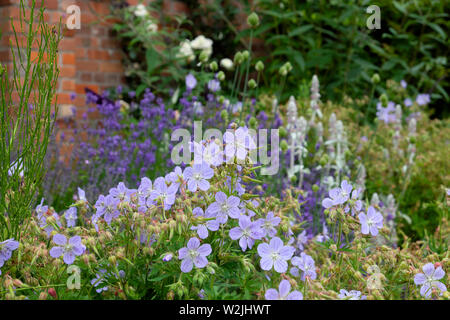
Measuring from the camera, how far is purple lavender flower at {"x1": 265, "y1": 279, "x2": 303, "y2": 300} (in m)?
0.96

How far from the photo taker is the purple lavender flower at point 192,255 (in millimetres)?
1021

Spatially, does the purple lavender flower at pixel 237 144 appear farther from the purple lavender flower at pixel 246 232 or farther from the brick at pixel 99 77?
the brick at pixel 99 77

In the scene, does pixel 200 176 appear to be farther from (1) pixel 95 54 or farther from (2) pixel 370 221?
(1) pixel 95 54

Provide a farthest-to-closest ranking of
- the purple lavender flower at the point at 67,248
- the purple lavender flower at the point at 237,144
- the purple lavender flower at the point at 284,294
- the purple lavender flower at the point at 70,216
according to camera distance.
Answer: the purple lavender flower at the point at 70,216 → the purple lavender flower at the point at 237,144 → the purple lavender flower at the point at 67,248 → the purple lavender flower at the point at 284,294

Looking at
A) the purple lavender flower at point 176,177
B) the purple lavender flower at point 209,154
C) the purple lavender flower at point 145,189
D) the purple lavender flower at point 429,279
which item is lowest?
the purple lavender flower at point 429,279

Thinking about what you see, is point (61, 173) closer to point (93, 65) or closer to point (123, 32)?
point (93, 65)

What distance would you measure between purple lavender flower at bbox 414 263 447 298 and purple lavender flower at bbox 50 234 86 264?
0.73 metres

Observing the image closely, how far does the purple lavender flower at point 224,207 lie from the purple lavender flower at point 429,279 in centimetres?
43

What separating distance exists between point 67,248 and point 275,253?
440 mm

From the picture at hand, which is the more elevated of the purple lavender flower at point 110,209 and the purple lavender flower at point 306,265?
the purple lavender flower at point 110,209

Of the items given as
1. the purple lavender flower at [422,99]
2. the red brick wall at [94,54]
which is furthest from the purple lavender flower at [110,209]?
the purple lavender flower at [422,99]

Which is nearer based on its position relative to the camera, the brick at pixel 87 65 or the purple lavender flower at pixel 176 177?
the purple lavender flower at pixel 176 177

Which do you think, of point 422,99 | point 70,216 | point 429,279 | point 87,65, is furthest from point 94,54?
point 429,279

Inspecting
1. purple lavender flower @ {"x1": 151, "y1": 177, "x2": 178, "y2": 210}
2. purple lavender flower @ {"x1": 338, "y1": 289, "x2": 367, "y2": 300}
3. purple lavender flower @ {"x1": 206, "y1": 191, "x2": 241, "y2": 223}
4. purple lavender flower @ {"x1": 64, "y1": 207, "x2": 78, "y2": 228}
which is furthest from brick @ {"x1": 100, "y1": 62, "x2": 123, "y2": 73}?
purple lavender flower @ {"x1": 338, "y1": 289, "x2": 367, "y2": 300}
